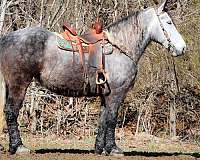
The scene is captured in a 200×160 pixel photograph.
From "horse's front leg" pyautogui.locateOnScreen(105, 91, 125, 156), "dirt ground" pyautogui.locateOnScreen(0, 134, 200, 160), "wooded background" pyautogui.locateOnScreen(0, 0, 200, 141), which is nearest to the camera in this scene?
"horse's front leg" pyautogui.locateOnScreen(105, 91, 125, 156)

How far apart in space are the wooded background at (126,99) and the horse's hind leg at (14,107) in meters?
7.11

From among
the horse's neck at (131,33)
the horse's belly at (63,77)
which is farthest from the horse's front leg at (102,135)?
the horse's neck at (131,33)

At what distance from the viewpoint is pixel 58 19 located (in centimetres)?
1509

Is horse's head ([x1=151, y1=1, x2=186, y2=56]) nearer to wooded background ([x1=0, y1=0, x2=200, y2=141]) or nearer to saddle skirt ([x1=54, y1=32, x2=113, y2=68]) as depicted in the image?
saddle skirt ([x1=54, y1=32, x2=113, y2=68])

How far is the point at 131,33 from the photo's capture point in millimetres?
8359

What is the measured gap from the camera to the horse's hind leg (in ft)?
25.7

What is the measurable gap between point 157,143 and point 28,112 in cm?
448

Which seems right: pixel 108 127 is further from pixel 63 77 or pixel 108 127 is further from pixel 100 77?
pixel 63 77

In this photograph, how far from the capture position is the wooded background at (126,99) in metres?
14.9

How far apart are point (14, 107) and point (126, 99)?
26.6 ft

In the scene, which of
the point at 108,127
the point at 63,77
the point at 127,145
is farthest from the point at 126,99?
the point at 63,77

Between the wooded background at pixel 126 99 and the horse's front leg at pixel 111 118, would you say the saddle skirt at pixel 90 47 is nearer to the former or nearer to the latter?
the horse's front leg at pixel 111 118

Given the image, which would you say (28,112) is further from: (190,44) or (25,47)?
(25,47)

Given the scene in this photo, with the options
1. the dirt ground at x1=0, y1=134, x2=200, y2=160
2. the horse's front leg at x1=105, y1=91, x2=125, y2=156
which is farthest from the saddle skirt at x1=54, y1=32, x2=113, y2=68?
the dirt ground at x1=0, y1=134, x2=200, y2=160
